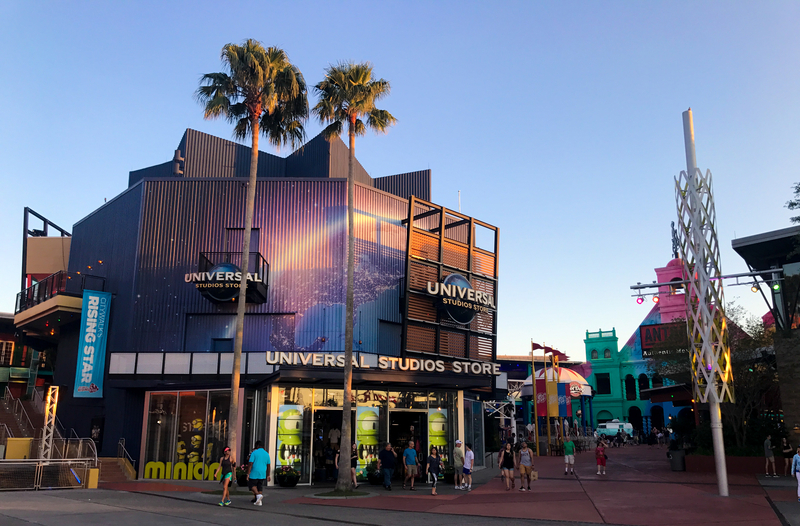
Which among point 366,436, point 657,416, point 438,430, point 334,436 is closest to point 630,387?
→ point 657,416

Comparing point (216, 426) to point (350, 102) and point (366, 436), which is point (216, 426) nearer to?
point (366, 436)

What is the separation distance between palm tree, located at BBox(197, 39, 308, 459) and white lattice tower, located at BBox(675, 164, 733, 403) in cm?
1469

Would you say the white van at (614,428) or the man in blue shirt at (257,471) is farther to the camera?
the white van at (614,428)

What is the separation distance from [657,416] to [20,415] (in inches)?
2318

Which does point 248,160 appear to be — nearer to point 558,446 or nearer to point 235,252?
point 235,252

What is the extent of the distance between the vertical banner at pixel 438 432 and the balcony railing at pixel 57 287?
60.2ft

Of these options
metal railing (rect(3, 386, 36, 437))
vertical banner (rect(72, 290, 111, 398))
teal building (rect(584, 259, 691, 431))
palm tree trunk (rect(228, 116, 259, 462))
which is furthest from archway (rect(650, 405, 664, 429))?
metal railing (rect(3, 386, 36, 437))

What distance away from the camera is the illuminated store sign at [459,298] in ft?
98.7

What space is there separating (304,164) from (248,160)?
3.21 metres

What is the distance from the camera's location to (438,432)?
1055 inches

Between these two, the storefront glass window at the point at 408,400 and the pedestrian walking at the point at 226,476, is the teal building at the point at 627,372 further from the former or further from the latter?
the pedestrian walking at the point at 226,476

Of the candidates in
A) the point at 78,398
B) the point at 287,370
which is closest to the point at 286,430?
the point at 287,370

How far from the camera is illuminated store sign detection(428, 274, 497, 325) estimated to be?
30094 mm

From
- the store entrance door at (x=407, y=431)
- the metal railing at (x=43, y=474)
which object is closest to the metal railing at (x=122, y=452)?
the metal railing at (x=43, y=474)
